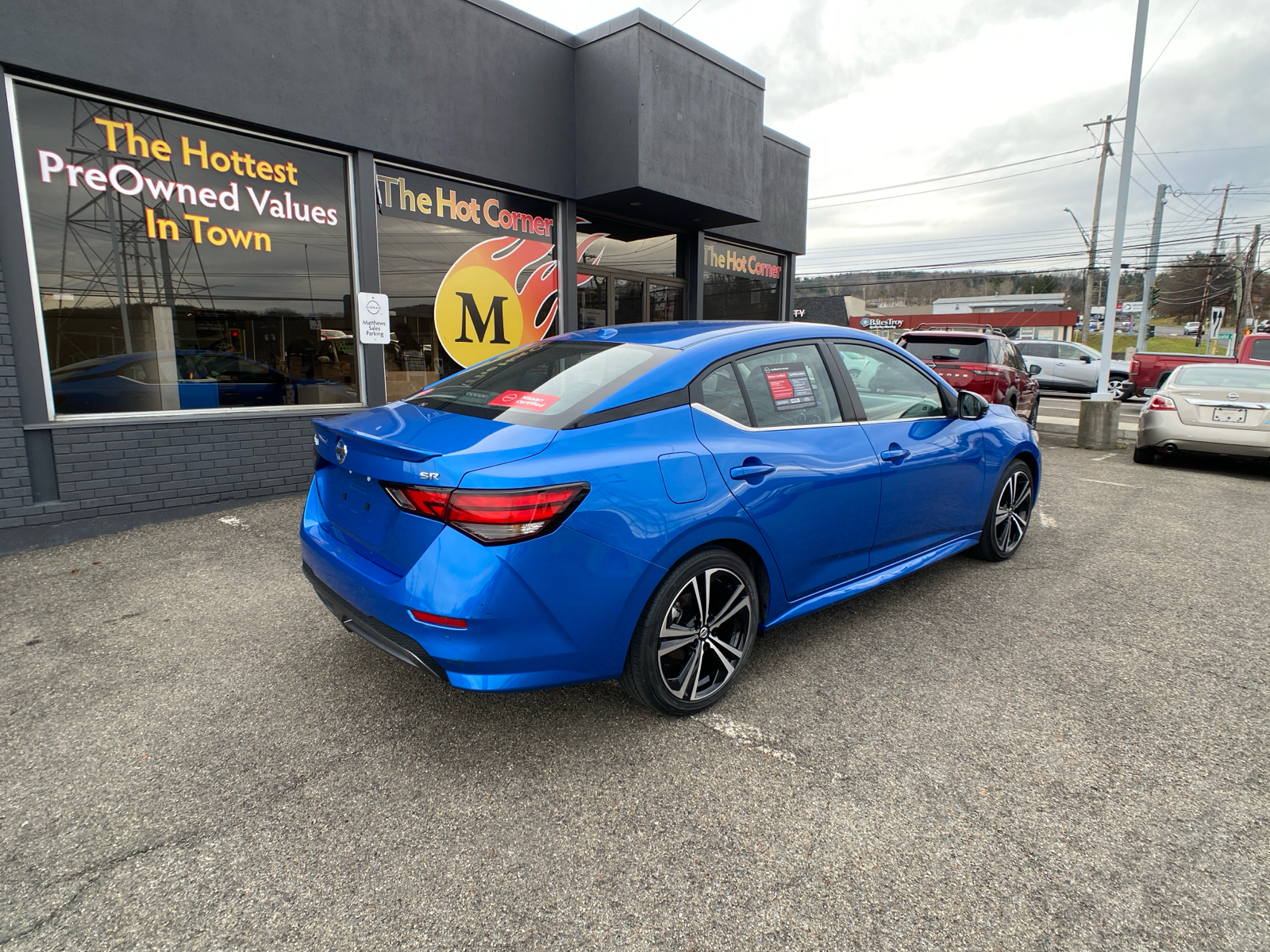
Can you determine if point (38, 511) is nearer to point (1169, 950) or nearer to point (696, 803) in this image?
point (696, 803)

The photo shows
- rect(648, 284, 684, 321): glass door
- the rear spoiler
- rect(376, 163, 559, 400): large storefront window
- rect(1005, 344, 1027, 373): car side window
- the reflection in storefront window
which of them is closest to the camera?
rect(376, 163, 559, 400): large storefront window

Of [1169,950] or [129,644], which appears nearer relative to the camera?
[1169,950]

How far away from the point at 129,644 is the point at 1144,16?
1381cm

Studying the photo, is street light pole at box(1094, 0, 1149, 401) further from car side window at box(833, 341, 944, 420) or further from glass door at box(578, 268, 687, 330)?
car side window at box(833, 341, 944, 420)

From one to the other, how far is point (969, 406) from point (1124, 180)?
9012mm

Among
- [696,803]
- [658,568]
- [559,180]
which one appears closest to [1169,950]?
[696,803]

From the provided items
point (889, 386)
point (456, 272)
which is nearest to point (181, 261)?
point (456, 272)

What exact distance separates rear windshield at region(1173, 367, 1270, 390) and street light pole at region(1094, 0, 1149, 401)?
148 cm

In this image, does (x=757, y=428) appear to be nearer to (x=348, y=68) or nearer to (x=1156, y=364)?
(x=348, y=68)

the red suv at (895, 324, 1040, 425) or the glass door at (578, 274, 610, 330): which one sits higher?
the glass door at (578, 274, 610, 330)

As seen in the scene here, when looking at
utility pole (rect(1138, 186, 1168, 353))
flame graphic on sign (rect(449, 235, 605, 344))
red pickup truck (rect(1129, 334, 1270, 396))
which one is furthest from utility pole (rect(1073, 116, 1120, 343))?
flame graphic on sign (rect(449, 235, 605, 344))

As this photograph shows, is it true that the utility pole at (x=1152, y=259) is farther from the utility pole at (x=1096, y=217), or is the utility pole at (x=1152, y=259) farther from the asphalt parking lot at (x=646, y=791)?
the asphalt parking lot at (x=646, y=791)

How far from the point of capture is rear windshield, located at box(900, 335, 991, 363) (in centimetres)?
984

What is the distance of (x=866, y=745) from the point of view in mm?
2621
